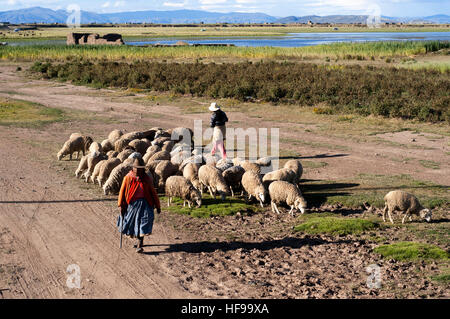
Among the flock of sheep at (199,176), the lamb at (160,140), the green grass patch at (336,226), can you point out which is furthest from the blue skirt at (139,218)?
the lamb at (160,140)

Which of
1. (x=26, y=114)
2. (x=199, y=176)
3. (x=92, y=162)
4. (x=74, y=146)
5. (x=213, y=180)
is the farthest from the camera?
(x=26, y=114)

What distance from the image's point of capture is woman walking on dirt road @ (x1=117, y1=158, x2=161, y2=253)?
811 cm

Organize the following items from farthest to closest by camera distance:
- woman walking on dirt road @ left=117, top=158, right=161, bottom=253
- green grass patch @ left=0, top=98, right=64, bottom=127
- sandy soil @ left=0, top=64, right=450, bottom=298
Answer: green grass patch @ left=0, top=98, right=64, bottom=127, woman walking on dirt road @ left=117, top=158, right=161, bottom=253, sandy soil @ left=0, top=64, right=450, bottom=298

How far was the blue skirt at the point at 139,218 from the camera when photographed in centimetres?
812

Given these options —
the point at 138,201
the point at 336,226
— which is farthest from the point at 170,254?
the point at 336,226

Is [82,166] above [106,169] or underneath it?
underneath

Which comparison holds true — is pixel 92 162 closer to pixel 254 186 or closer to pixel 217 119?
pixel 217 119

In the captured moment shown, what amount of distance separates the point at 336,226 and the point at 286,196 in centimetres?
142

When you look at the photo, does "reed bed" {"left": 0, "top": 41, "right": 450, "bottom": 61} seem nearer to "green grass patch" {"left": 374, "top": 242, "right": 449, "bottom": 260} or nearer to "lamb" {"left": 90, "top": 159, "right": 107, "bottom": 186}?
"lamb" {"left": 90, "top": 159, "right": 107, "bottom": 186}

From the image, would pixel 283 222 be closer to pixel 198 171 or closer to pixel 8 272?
pixel 198 171

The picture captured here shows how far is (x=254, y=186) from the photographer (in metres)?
10.9

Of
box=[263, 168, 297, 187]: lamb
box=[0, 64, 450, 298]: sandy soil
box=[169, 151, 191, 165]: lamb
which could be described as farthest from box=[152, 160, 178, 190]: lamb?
box=[263, 168, 297, 187]: lamb

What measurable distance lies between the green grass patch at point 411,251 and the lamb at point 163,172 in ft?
16.9

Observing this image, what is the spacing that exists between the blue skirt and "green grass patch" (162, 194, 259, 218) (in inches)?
82.1
